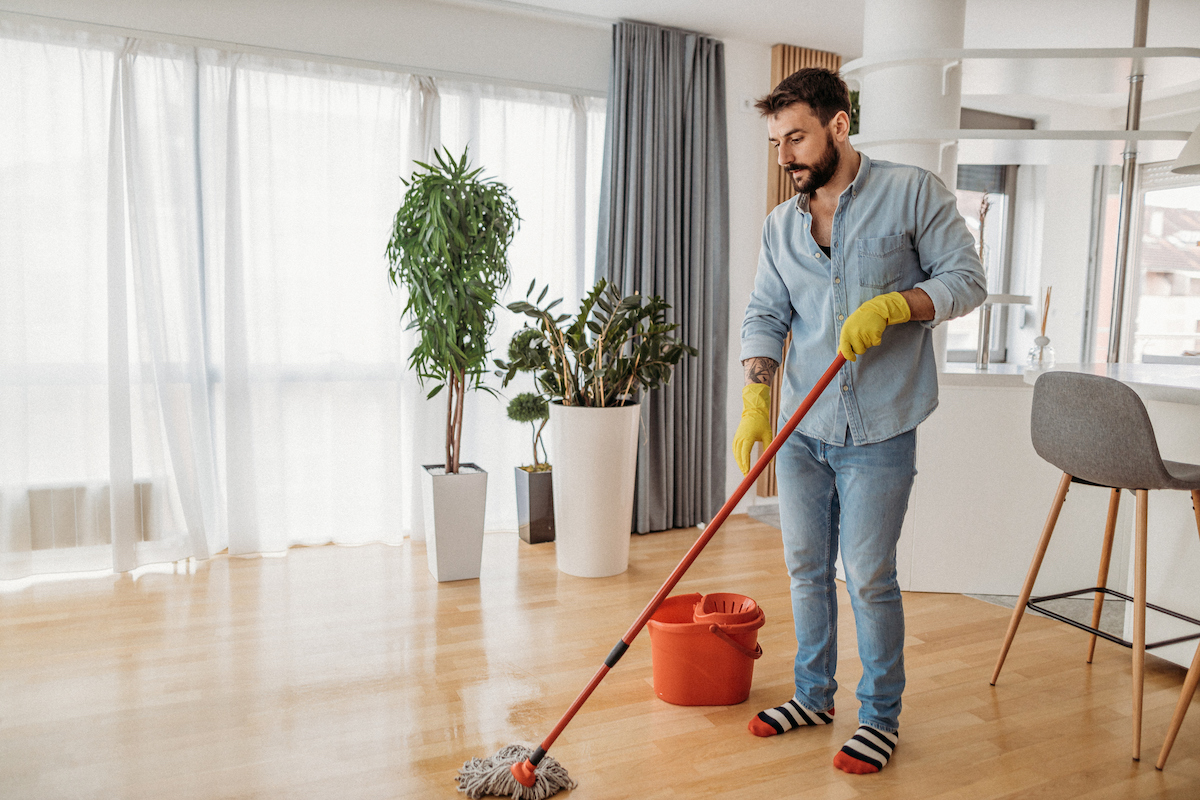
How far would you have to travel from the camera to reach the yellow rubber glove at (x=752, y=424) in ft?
6.30

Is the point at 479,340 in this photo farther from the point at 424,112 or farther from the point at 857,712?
the point at 857,712

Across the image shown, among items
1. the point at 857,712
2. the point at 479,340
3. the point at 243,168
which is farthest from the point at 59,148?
the point at 857,712

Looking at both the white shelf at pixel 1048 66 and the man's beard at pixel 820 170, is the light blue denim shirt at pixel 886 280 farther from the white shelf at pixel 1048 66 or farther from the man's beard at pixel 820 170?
the white shelf at pixel 1048 66

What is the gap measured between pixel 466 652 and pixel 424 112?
2.33 m

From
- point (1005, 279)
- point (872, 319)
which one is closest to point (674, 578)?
point (872, 319)

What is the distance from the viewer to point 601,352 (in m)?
3.25

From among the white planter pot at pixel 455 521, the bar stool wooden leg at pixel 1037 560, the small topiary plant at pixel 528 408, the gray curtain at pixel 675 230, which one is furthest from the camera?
the gray curtain at pixel 675 230

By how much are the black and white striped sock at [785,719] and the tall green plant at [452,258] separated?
170 cm

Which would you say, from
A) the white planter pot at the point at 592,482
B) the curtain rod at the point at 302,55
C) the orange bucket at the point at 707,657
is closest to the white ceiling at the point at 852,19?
the curtain rod at the point at 302,55

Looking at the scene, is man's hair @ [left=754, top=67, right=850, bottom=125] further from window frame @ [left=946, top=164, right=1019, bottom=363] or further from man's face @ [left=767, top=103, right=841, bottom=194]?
window frame @ [left=946, top=164, right=1019, bottom=363]

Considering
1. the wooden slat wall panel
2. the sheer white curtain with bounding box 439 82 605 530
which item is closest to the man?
the sheer white curtain with bounding box 439 82 605 530

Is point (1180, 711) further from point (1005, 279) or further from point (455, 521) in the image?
point (1005, 279)

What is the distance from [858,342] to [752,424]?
0.34 metres

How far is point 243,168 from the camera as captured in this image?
3377 millimetres
